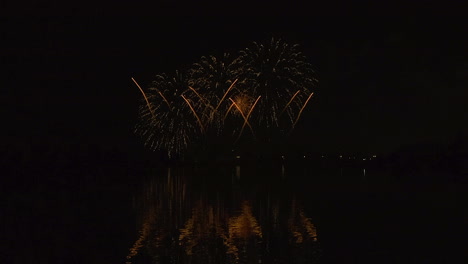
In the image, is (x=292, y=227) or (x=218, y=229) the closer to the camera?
(x=218, y=229)

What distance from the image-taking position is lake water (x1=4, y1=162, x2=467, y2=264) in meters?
21.2

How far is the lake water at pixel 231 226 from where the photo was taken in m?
21.2

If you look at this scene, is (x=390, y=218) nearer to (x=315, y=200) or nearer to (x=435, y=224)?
(x=435, y=224)

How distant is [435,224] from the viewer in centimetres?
2978

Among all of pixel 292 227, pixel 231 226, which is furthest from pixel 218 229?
pixel 292 227

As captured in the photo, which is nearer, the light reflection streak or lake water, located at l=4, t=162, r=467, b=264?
the light reflection streak

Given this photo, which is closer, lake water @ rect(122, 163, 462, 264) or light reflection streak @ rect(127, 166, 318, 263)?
light reflection streak @ rect(127, 166, 318, 263)

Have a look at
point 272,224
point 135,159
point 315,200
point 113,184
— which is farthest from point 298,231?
point 135,159

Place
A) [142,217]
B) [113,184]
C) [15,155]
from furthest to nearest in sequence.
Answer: [15,155] < [113,184] < [142,217]

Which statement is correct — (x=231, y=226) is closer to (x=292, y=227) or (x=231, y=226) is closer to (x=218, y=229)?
(x=218, y=229)

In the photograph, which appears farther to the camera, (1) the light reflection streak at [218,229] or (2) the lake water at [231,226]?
(2) the lake water at [231,226]

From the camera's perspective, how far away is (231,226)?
91.4 feet

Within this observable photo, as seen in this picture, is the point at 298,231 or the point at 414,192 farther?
the point at 414,192

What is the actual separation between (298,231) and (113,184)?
98.4 feet
